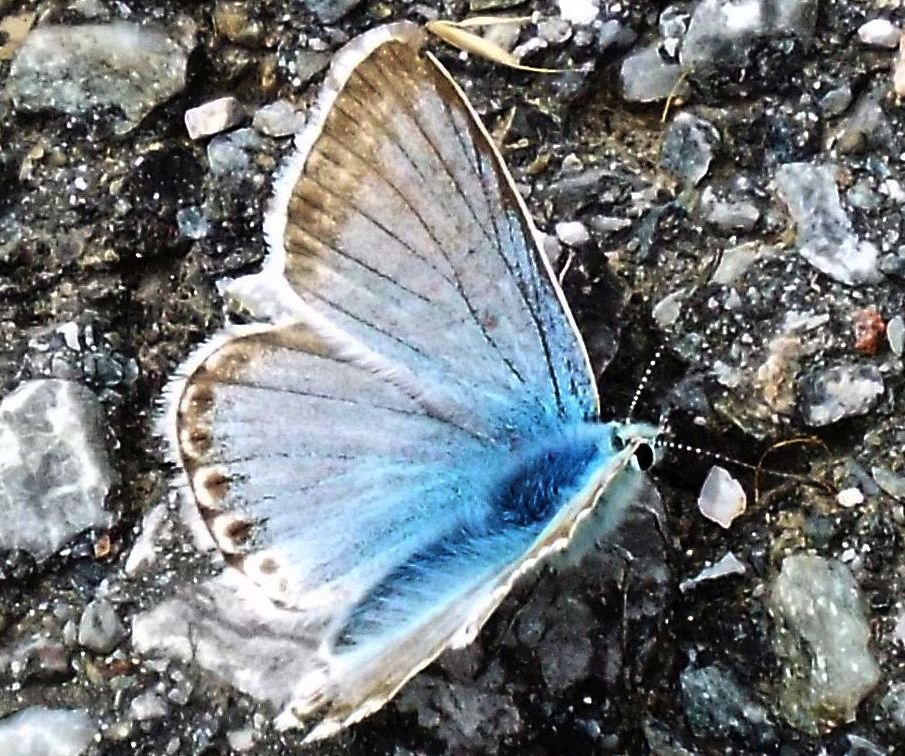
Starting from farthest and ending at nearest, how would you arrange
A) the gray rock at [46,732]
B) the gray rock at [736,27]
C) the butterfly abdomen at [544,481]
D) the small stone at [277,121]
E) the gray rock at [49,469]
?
the small stone at [277,121] → the gray rock at [736,27] → the gray rock at [49,469] → the gray rock at [46,732] → the butterfly abdomen at [544,481]

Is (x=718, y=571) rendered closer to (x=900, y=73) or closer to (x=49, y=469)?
(x=900, y=73)

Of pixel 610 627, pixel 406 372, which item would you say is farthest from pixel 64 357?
pixel 610 627

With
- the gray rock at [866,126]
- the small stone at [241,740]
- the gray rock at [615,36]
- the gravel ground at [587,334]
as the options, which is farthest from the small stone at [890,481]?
the small stone at [241,740]

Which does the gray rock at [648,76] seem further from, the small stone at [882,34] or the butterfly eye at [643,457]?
the butterfly eye at [643,457]

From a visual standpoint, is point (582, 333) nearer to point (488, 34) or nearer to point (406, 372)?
point (406, 372)

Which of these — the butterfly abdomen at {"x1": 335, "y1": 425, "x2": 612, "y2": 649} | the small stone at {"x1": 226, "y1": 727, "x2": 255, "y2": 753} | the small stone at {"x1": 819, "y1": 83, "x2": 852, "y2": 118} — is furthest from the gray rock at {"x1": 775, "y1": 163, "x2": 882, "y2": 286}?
the small stone at {"x1": 226, "y1": 727, "x2": 255, "y2": 753}

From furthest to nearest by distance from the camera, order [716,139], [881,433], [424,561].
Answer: [716,139]
[881,433]
[424,561]
